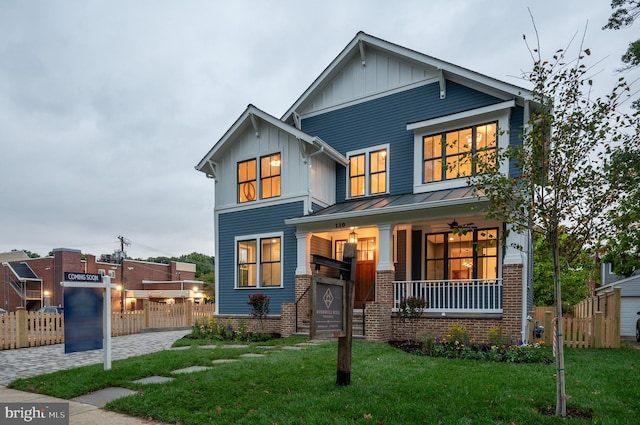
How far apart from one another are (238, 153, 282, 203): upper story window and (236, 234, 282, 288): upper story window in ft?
5.21

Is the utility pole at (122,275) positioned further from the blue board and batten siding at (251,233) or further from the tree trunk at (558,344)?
the tree trunk at (558,344)

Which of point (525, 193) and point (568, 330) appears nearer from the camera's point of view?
point (525, 193)

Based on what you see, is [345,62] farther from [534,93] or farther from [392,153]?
[534,93]

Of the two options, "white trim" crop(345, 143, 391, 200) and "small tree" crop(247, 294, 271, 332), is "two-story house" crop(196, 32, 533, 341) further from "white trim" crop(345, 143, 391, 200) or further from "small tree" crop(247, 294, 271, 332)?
"small tree" crop(247, 294, 271, 332)

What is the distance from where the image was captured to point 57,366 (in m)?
8.84

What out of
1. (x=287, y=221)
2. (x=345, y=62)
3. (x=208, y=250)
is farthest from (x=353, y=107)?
(x=208, y=250)

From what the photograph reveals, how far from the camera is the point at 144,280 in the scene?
167 feet

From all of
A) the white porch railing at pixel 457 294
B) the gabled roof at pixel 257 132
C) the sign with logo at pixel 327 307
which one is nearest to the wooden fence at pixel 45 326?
the gabled roof at pixel 257 132

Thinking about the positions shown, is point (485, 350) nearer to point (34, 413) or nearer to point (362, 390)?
point (362, 390)

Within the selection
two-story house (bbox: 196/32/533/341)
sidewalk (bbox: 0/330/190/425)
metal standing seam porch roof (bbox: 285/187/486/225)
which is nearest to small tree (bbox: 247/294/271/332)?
two-story house (bbox: 196/32/533/341)

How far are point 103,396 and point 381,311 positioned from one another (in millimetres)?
7245

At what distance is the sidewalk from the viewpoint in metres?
5.00

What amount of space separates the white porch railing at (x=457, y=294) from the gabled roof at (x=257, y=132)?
4.98 metres

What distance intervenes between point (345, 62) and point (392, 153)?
13.3ft
